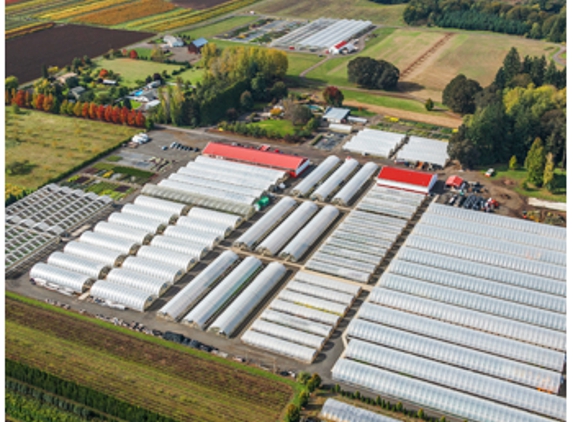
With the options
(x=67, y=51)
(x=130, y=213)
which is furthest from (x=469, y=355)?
(x=67, y=51)

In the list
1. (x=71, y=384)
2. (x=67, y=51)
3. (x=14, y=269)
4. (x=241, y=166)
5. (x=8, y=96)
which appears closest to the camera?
(x=71, y=384)

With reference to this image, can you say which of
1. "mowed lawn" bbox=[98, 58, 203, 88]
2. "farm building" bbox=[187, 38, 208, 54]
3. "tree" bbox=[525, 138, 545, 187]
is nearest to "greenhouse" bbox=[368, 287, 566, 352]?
"tree" bbox=[525, 138, 545, 187]

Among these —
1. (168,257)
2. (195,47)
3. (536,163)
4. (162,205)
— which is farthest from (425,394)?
(195,47)

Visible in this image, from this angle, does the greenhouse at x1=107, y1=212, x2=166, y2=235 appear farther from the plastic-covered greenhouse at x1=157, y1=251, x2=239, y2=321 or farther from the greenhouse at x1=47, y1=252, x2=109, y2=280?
the plastic-covered greenhouse at x1=157, y1=251, x2=239, y2=321

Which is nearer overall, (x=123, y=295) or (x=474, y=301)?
(x=474, y=301)

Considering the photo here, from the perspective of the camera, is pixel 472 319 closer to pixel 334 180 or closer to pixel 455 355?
pixel 455 355

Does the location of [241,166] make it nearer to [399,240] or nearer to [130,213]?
[130,213]

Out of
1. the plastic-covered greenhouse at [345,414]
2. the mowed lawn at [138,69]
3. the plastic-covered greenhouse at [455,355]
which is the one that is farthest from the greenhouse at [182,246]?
the mowed lawn at [138,69]
